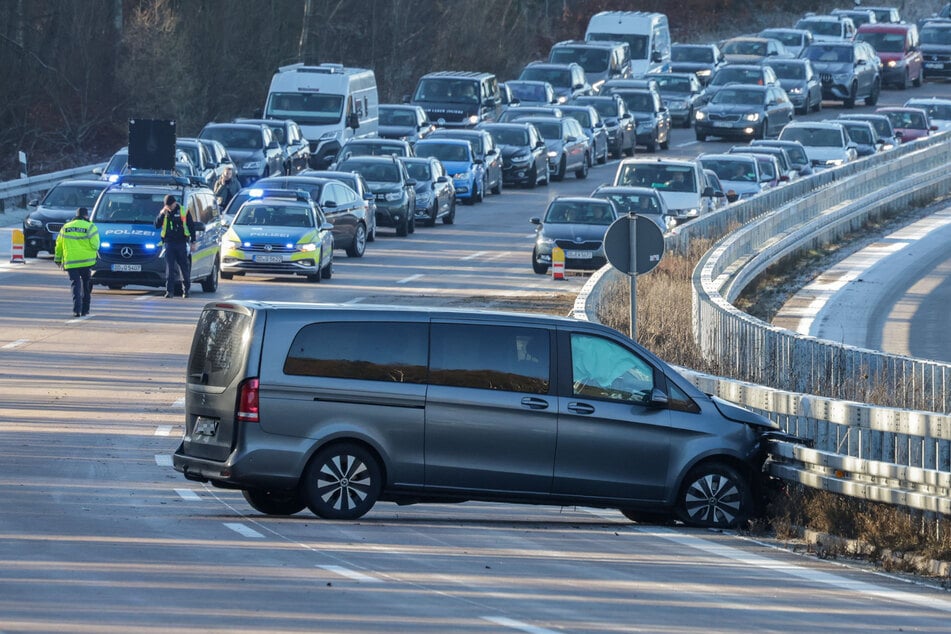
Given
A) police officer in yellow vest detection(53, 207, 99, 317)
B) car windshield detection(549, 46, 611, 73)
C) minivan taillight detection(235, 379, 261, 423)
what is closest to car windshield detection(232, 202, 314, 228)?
police officer in yellow vest detection(53, 207, 99, 317)

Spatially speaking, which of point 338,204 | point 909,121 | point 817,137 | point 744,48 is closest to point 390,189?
point 338,204

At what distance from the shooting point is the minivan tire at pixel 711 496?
14.9 m

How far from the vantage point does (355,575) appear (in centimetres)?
1180

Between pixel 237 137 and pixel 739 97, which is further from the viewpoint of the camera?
pixel 739 97

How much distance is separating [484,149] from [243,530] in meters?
36.1

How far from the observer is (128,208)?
32.4 m

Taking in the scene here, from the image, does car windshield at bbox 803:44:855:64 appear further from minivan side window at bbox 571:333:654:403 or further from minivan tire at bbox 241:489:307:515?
minivan tire at bbox 241:489:307:515

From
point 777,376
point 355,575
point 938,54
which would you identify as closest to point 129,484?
point 355,575

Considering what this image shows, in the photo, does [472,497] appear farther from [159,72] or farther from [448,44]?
[448,44]

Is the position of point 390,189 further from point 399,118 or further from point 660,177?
point 399,118

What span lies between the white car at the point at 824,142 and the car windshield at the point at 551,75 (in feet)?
46.8

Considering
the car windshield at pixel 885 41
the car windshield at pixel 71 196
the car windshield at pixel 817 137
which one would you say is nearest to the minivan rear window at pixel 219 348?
the car windshield at pixel 71 196

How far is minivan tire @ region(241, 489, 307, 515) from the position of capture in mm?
14711

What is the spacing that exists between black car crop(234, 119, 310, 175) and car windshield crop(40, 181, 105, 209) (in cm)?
980
